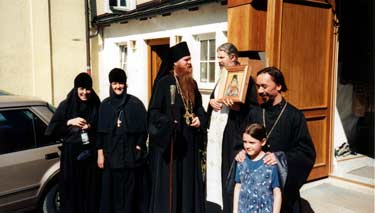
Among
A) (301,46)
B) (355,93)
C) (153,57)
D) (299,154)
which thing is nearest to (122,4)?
(153,57)

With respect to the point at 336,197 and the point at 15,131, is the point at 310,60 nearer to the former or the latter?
the point at 336,197

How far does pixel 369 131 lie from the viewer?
7.78 m

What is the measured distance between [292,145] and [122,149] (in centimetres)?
189

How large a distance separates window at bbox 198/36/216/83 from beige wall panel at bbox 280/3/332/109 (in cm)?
347

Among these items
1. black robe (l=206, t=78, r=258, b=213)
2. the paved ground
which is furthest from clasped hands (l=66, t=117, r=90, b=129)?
the paved ground

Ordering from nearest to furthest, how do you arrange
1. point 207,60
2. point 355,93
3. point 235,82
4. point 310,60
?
point 235,82 → point 310,60 → point 355,93 → point 207,60

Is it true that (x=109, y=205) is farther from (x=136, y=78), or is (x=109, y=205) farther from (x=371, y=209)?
(x=136, y=78)

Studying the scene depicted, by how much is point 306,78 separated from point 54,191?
3575 mm

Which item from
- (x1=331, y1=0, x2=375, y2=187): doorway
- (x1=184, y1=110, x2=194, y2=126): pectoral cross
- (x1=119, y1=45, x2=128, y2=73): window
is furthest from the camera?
(x1=119, y1=45, x2=128, y2=73): window

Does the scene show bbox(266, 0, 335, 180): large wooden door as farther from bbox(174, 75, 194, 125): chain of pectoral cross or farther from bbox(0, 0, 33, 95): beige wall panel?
bbox(0, 0, 33, 95): beige wall panel

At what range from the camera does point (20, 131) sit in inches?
188

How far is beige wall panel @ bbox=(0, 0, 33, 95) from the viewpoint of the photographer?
460 inches

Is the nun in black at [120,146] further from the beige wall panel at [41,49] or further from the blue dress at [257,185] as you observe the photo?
the beige wall panel at [41,49]

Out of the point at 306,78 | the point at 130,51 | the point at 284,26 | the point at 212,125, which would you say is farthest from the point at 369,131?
the point at 130,51
